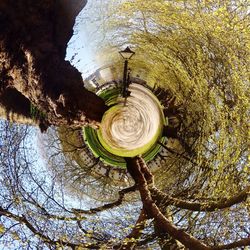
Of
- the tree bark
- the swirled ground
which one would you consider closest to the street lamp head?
the swirled ground

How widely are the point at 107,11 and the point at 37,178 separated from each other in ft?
3.94

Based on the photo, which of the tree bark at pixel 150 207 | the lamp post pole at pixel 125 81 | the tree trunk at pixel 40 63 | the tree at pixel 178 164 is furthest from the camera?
the lamp post pole at pixel 125 81

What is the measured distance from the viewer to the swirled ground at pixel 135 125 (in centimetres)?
286

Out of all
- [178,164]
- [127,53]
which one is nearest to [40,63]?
[127,53]

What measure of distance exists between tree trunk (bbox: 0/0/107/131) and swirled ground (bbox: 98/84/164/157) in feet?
2.10

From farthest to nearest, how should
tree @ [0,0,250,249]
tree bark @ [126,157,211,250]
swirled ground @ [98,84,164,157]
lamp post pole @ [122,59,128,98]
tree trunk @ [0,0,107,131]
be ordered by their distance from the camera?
lamp post pole @ [122,59,128,98], swirled ground @ [98,84,164,157], tree @ [0,0,250,249], tree bark @ [126,157,211,250], tree trunk @ [0,0,107,131]

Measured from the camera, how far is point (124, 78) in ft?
9.86

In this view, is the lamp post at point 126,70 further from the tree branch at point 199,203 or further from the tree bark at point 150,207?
the tree branch at point 199,203

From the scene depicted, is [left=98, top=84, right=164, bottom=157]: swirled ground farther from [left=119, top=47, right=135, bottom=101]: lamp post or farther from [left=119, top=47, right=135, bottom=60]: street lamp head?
[left=119, top=47, right=135, bottom=60]: street lamp head

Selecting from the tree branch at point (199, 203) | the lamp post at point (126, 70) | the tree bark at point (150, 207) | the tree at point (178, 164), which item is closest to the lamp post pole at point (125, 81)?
the lamp post at point (126, 70)

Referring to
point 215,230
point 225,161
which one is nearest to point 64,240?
point 215,230

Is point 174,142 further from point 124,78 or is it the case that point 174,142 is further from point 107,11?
point 107,11

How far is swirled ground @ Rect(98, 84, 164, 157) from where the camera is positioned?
2.86m

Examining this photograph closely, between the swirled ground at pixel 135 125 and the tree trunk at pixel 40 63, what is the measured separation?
639mm
